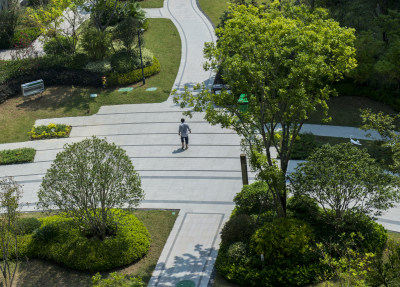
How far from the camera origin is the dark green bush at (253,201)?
20.4m

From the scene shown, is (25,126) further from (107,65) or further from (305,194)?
(305,194)

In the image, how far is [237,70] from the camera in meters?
17.4

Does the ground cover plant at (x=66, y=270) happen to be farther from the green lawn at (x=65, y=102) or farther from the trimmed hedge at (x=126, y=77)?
the trimmed hedge at (x=126, y=77)

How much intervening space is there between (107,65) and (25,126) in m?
6.26

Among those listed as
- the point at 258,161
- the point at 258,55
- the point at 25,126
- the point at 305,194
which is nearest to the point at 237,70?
the point at 258,55

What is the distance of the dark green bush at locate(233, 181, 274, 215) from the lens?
2039cm

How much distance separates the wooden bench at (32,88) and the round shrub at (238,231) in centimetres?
1807

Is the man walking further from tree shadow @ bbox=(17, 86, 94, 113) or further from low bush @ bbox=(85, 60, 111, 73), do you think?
low bush @ bbox=(85, 60, 111, 73)

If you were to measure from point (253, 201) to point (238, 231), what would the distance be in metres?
1.95

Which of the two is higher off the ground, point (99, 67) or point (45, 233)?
point (99, 67)

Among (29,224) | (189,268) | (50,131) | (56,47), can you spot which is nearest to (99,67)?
(56,47)

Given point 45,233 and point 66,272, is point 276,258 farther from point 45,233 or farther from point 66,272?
point 45,233

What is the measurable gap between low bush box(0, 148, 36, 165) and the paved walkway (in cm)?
32

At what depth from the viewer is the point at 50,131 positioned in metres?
29.3
